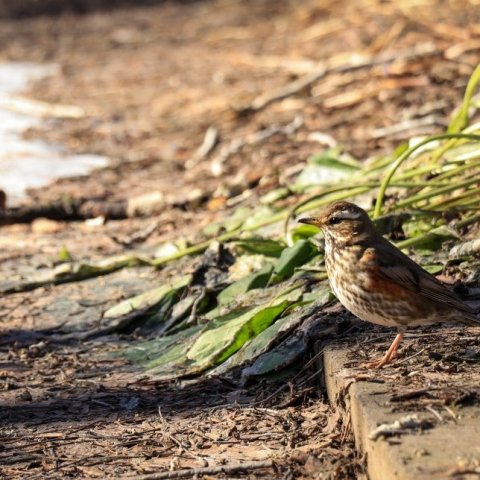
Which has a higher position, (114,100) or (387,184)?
(387,184)

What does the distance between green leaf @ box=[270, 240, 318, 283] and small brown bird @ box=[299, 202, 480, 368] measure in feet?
3.89

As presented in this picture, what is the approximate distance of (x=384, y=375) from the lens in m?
4.18

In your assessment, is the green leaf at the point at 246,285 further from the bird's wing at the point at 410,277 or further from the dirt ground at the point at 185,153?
the bird's wing at the point at 410,277

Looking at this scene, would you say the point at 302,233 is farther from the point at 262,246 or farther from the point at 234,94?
the point at 234,94

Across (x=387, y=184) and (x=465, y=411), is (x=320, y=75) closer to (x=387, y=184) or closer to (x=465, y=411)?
(x=387, y=184)

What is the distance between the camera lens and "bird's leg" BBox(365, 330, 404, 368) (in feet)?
14.1

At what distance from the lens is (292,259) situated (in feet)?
18.8

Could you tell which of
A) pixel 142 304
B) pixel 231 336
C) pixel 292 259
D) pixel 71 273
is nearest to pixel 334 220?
pixel 231 336

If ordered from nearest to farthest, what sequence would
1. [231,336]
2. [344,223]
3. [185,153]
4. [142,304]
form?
[344,223] → [231,336] → [142,304] → [185,153]

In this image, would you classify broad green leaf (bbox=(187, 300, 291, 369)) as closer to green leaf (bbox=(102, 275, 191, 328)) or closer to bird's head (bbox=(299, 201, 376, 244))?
bird's head (bbox=(299, 201, 376, 244))

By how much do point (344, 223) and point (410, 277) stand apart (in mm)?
417

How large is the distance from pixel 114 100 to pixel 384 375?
1051cm

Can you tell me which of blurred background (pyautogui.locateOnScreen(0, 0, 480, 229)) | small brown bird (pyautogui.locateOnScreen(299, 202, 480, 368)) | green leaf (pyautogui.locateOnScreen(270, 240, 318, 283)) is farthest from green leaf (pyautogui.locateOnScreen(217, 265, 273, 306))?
blurred background (pyautogui.locateOnScreen(0, 0, 480, 229))

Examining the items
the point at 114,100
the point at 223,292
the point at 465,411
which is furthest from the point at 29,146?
the point at 465,411
